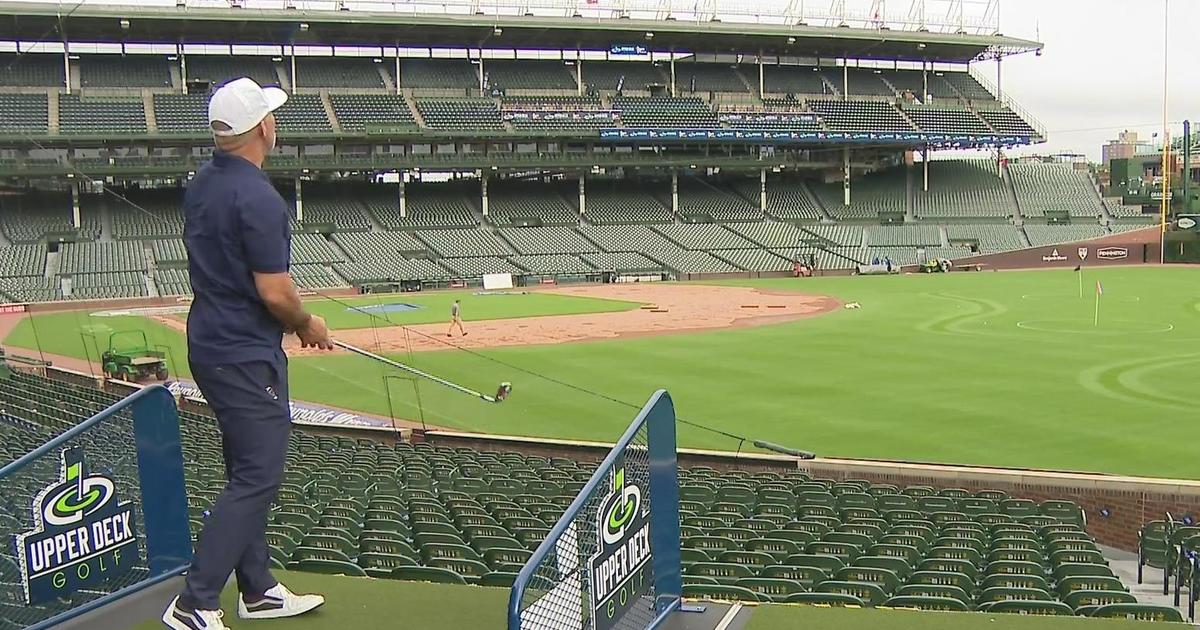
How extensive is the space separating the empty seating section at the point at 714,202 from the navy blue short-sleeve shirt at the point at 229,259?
7415 centimetres

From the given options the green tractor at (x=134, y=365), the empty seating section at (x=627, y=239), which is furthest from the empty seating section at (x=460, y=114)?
the green tractor at (x=134, y=365)

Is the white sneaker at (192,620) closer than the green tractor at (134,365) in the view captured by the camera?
Yes

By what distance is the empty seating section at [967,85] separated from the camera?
288 feet

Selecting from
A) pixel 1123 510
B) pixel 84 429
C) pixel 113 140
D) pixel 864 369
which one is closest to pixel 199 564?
pixel 84 429

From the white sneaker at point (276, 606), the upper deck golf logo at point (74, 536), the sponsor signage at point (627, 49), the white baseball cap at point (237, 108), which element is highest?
the sponsor signage at point (627, 49)

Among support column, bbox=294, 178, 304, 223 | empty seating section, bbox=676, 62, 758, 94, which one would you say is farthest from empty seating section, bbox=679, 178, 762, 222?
support column, bbox=294, 178, 304, 223

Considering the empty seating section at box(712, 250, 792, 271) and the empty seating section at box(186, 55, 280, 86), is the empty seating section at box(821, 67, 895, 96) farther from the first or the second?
the empty seating section at box(186, 55, 280, 86)

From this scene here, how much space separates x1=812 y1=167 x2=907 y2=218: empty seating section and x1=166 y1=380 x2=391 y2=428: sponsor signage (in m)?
62.5

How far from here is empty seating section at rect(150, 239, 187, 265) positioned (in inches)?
2328

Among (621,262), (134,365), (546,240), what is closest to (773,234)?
(621,262)

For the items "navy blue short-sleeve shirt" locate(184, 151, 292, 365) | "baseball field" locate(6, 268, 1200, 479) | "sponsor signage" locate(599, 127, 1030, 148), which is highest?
"sponsor signage" locate(599, 127, 1030, 148)

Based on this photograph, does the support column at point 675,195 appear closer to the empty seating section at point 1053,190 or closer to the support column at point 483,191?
the support column at point 483,191

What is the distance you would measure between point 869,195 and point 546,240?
29.0 meters

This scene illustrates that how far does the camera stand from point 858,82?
85.6 meters
